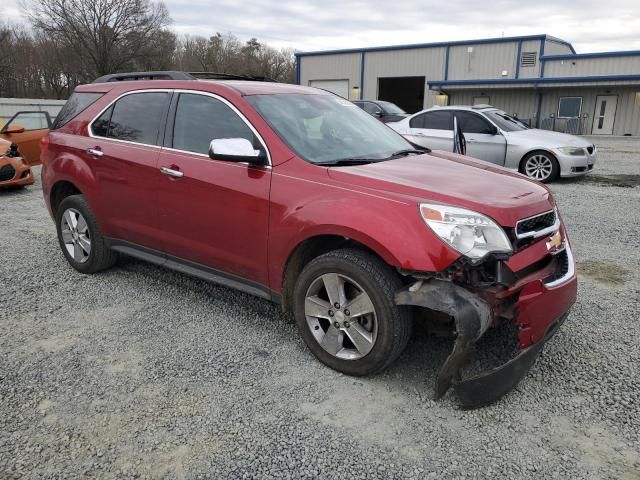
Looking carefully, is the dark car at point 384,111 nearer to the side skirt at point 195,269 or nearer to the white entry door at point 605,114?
the side skirt at point 195,269

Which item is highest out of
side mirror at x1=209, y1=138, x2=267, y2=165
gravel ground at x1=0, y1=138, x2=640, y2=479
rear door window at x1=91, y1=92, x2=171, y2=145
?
rear door window at x1=91, y1=92, x2=171, y2=145

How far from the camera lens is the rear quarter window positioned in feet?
15.6

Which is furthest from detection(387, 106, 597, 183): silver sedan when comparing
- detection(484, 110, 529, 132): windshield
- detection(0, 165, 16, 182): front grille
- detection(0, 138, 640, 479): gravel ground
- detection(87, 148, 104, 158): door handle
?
detection(0, 165, 16, 182): front grille

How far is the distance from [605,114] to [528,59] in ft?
20.2

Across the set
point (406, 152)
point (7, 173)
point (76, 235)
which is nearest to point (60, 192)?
point (76, 235)

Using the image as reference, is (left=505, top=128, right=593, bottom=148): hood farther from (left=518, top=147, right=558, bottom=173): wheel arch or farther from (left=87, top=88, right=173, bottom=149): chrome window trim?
(left=87, top=88, right=173, bottom=149): chrome window trim

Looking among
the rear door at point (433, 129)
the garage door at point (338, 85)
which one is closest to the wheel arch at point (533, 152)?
the rear door at point (433, 129)

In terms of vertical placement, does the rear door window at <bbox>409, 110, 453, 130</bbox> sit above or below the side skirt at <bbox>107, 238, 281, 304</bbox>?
above

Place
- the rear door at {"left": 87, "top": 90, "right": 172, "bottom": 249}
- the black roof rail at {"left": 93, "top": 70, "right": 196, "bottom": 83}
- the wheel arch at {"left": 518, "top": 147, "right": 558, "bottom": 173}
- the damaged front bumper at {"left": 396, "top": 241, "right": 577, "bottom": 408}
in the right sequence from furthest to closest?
the wheel arch at {"left": 518, "top": 147, "right": 558, "bottom": 173} → the black roof rail at {"left": 93, "top": 70, "right": 196, "bottom": 83} → the rear door at {"left": 87, "top": 90, "right": 172, "bottom": 249} → the damaged front bumper at {"left": 396, "top": 241, "right": 577, "bottom": 408}

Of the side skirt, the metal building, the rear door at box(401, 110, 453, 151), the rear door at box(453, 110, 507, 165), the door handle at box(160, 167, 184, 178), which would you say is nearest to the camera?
the side skirt

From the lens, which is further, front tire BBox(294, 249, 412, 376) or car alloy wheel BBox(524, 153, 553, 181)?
car alloy wheel BBox(524, 153, 553, 181)

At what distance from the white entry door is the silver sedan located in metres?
21.0

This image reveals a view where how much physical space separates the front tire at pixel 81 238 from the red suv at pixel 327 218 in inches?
1.3

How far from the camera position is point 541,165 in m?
10.4
